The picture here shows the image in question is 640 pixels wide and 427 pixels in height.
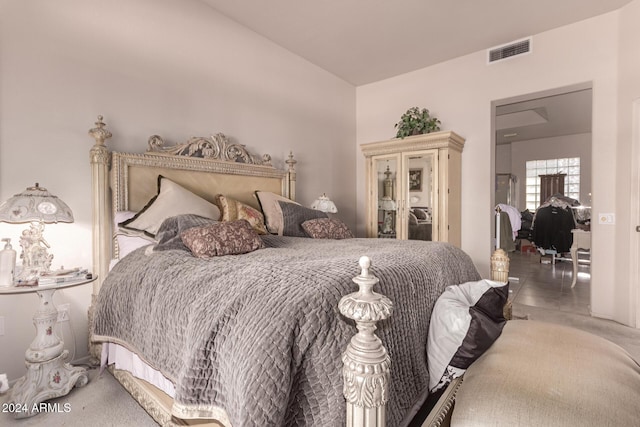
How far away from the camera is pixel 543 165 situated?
7629 mm

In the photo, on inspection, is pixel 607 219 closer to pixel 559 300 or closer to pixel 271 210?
pixel 559 300

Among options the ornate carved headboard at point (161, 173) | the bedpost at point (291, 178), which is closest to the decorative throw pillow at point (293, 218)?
the ornate carved headboard at point (161, 173)

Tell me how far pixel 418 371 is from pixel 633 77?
3.52 m

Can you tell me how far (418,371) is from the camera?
4.28 feet

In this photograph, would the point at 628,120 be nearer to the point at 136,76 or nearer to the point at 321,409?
the point at 321,409

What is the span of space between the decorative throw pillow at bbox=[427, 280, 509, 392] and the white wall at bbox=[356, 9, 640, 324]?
2.56m

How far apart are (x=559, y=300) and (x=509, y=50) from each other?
9.75 feet

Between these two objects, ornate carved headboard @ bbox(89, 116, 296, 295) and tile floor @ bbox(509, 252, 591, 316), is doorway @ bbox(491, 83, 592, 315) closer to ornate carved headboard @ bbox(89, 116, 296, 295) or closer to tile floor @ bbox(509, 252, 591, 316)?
tile floor @ bbox(509, 252, 591, 316)

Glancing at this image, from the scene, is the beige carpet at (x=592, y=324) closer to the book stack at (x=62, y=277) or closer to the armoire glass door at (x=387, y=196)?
the armoire glass door at (x=387, y=196)

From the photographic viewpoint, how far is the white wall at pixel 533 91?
306cm

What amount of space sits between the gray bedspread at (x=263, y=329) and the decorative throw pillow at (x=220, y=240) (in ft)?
0.27

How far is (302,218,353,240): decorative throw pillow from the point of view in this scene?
9.11 ft

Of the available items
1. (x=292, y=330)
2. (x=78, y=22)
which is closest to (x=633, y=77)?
(x=292, y=330)

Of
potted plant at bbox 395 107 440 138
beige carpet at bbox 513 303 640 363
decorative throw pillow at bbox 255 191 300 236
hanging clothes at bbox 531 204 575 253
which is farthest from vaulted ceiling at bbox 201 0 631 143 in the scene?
hanging clothes at bbox 531 204 575 253
